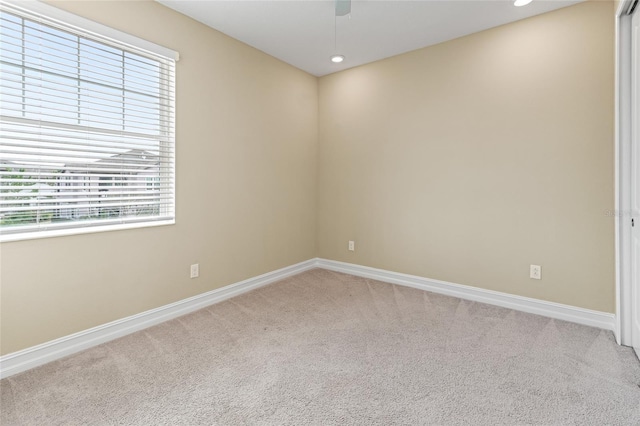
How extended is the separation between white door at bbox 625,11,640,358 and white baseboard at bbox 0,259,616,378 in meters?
0.43

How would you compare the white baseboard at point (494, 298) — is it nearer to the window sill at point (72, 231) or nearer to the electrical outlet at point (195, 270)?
the electrical outlet at point (195, 270)

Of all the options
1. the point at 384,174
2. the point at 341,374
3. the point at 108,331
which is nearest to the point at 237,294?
the point at 108,331

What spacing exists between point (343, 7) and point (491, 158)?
1.87 metres

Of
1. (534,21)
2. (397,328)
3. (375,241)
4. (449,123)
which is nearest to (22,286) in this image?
(397,328)

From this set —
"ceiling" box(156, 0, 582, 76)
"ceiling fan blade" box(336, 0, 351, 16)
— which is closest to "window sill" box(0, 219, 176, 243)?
"ceiling" box(156, 0, 582, 76)

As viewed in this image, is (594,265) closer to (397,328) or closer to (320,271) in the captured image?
(397,328)

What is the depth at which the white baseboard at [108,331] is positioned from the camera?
188 cm

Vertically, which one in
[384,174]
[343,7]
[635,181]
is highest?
[343,7]

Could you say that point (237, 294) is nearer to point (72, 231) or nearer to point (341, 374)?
point (72, 231)

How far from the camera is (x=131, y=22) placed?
229 centimetres

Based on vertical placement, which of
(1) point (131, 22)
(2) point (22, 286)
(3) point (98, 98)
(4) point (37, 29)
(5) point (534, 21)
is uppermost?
(5) point (534, 21)

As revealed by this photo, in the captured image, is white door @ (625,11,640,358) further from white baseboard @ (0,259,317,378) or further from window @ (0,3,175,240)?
window @ (0,3,175,240)

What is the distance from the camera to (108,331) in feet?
7.39

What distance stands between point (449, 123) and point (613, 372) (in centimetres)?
230
